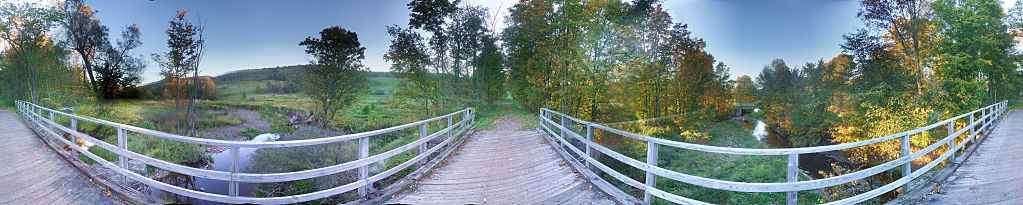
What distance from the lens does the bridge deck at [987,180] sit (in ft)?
10.2

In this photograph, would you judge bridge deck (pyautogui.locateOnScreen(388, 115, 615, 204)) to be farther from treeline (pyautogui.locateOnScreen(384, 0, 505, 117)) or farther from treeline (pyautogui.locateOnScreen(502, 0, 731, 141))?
treeline (pyautogui.locateOnScreen(384, 0, 505, 117))

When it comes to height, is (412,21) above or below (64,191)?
above

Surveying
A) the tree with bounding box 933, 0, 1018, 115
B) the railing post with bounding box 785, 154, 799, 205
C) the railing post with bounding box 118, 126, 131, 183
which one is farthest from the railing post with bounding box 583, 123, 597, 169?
the tree with bounding box 933, 0, 1018, 115

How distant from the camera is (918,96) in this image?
11.6 meters

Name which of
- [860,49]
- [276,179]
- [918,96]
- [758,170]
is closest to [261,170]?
[276,179]

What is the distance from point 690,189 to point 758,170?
4189 mm

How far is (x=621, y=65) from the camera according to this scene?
1117cm

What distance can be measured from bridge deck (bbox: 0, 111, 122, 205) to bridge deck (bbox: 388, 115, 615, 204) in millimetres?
2948

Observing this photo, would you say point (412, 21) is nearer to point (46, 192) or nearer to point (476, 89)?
point (476, 89)

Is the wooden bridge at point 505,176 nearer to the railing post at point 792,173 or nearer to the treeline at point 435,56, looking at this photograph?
the railing post at point 792,173

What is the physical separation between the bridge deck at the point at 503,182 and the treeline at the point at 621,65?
5767 mm

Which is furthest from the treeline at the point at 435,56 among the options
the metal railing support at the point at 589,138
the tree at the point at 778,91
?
the tree at the point at 778,91

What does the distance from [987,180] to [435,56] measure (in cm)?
1589

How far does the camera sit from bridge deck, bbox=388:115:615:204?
319 cm
